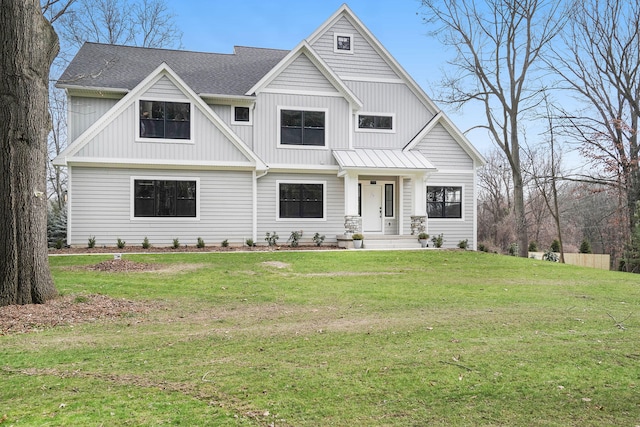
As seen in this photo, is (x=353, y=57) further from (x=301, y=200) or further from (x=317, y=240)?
(x=317, y=240)

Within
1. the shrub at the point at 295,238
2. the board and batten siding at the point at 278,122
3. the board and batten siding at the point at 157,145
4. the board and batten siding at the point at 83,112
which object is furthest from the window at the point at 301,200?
the board and batten siding at the point at 83,112

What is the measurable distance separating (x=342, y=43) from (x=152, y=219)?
34.6 feet

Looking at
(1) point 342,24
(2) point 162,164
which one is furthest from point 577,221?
(2) point 162,164

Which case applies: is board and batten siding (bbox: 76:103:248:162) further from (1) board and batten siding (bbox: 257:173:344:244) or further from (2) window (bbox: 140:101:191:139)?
(1) board and batten siding (bbox: 257:173:344:244)

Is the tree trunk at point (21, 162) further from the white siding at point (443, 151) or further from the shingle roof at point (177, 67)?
the white siding at point (443, 151)

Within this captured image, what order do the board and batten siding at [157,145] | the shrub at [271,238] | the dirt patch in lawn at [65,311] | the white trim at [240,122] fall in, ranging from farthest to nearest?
the white trim at [240,122] → the shrub at [271,238] → the board and batten siding at [157,145] → the dirt patch in lawn at [65,311]

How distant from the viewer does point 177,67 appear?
1967cm

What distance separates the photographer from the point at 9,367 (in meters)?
4.57

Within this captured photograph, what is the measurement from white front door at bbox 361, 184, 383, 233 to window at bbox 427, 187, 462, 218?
2.10 m

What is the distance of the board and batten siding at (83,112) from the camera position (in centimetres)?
1712

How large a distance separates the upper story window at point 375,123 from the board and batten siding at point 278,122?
1094 millimetres

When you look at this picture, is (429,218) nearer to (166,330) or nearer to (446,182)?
(446,182)

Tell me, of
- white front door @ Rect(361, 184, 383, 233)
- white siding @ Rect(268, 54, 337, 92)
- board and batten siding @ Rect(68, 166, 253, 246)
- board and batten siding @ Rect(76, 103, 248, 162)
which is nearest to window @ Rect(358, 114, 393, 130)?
white siding @ Rect(268, 54, 337, 92)

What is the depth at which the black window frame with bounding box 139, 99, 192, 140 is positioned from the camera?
1655 centimetres
